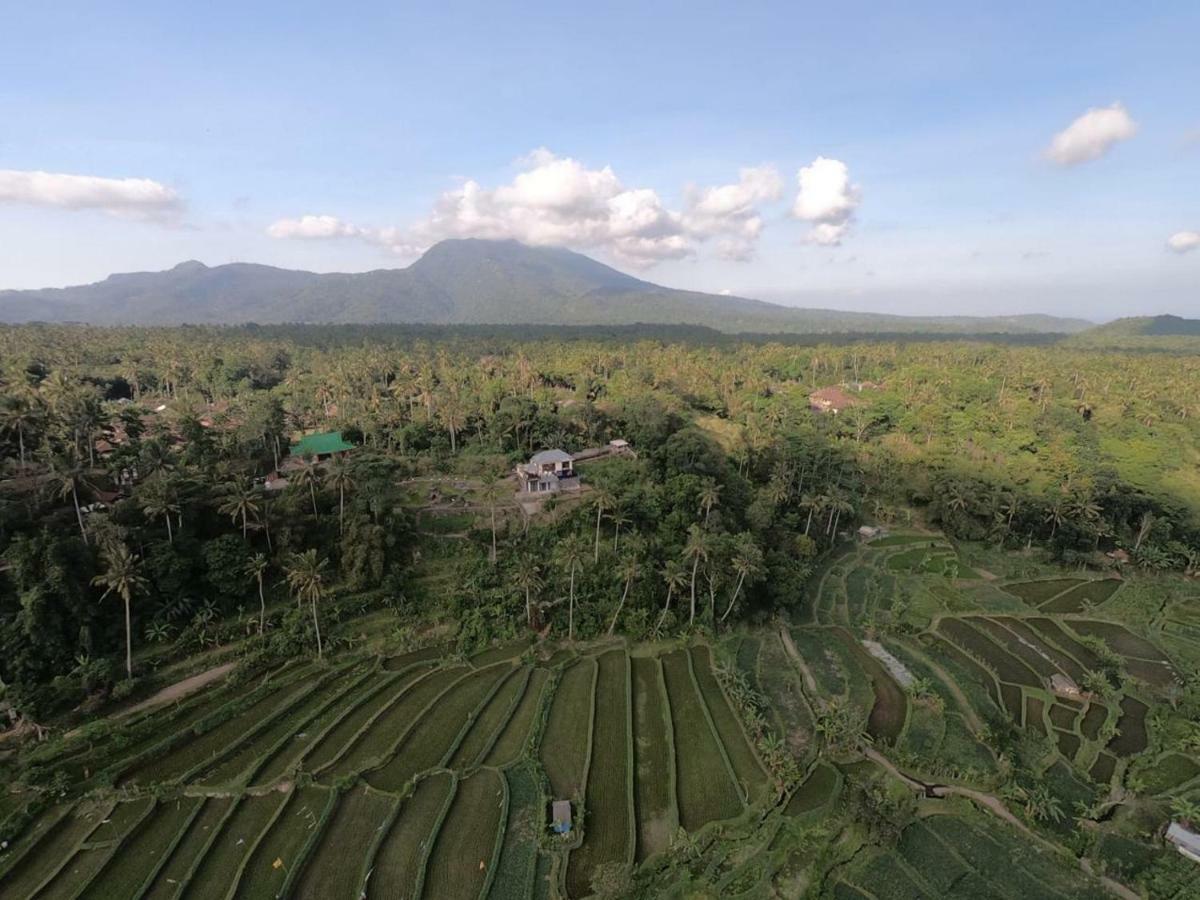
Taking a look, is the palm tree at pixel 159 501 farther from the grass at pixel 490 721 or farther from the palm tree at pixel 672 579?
the palm tree at pixel 672 579

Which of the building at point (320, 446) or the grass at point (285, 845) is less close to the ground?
the building at point (320, 446)

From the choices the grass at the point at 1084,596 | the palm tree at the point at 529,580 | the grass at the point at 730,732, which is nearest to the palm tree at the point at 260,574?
the palm tree at the point at 529,580

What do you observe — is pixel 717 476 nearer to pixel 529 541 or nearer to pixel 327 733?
pixel 529 541

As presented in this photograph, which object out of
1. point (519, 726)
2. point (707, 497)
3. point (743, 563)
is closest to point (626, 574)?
point (743, 563)

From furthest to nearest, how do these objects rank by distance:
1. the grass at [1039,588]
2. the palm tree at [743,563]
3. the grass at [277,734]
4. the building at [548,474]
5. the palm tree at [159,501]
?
the building at [548,474] < the grass at [1039,588] < the palm tree at [743,563] < the palm tree at [159,501] < the grass at [277,734]

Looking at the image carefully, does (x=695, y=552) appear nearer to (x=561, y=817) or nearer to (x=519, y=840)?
(x=561, y=817)

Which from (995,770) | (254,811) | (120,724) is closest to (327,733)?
(254,811)

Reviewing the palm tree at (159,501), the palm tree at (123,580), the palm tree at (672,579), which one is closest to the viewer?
the palm tree at (123,580)

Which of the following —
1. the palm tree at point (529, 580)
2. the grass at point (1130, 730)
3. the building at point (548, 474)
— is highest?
the building at point (548, 474)
